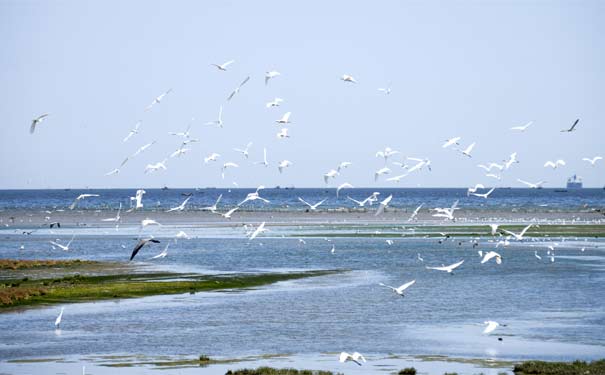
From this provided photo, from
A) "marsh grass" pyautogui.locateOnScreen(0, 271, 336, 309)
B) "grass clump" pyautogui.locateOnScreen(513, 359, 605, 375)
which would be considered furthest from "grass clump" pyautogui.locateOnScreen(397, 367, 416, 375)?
"marsh grass" pyautogui.locateOnScreen(0, 271, 336, 309)

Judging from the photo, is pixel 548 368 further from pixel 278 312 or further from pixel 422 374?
pixel 278 312

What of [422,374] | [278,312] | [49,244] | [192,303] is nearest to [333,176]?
[278,312]

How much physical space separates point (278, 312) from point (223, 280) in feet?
40.5

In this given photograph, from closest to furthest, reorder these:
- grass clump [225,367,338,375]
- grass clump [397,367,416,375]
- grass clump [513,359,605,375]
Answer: grass clump [513,359,605,375]
grass clump [225,367,338,375]
grass clump [397,367,416,375]

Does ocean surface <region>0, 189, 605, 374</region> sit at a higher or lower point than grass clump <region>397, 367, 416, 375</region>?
lower

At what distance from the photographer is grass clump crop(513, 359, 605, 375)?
26844mm

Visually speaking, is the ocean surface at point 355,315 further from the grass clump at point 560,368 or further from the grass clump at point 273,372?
the grass clump at point 560,368

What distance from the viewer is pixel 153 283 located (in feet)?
168

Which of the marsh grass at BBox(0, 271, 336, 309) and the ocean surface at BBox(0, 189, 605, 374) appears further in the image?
the marsh grass at BBox(0, 271, 336, 309)

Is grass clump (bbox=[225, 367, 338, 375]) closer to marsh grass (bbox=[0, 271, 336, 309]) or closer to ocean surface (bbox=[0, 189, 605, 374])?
ocean surface (bbox=[0, 189, 605, 374])

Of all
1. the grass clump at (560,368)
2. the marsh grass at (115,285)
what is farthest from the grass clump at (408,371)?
the marsh grass at (115,285)

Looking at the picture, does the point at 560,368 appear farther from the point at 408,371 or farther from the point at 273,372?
the point at 273,372

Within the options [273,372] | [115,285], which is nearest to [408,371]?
[273,372]

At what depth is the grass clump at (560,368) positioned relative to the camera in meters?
26.8
